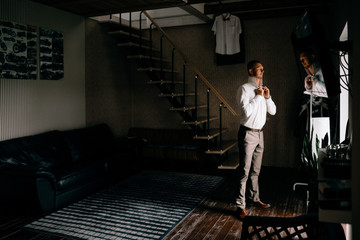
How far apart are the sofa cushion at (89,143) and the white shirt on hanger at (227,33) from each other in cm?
259

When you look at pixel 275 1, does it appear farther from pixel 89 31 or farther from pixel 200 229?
pixel 200 229

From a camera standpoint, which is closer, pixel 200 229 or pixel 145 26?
pixel 200 229

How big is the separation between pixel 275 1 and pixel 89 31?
3.20 metres

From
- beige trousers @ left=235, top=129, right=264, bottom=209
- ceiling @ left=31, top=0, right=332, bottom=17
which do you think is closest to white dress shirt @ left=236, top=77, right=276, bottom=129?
beige trousers @ left=235, top=129, right=264, bottom=209

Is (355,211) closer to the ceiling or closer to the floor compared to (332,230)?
closer to the ceiling

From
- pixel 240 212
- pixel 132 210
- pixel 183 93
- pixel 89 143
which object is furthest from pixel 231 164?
pixel 89 143

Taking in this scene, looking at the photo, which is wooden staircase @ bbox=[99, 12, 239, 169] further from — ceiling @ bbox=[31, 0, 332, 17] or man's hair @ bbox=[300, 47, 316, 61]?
man's hair @ bbox=[300, 47, 316, 61]

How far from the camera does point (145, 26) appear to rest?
668 cm

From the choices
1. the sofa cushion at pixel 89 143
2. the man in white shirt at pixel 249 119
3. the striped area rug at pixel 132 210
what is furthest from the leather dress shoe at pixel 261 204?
the sofa cushion at pixel 89 143

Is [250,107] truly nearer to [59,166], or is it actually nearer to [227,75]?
[59,166]

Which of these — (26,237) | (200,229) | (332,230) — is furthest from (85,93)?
(332,230)

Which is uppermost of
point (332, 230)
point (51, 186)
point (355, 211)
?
point (355, 211)

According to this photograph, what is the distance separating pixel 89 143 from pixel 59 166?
0.75 m

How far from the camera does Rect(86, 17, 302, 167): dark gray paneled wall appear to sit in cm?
596
